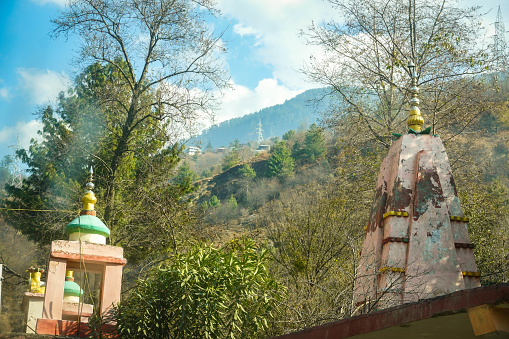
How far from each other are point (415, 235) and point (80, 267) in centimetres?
520

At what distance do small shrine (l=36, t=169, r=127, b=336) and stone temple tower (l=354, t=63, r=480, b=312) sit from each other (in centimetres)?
406

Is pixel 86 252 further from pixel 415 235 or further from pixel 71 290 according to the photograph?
pixel 415 235

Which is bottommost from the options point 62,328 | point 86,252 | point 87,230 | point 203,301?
point 62,328

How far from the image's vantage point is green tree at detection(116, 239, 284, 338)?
8555 mm

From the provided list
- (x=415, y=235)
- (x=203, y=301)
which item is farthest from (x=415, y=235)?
(x=203, y=301)

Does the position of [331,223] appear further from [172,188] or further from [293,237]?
[172,188]

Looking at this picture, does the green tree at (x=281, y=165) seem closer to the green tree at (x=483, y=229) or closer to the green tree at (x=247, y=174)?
the green tree at (x=247, y=174)

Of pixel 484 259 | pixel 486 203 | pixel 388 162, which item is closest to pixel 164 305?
pixel 388 162

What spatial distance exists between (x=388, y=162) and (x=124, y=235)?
1210 cm

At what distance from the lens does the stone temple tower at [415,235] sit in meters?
7.26

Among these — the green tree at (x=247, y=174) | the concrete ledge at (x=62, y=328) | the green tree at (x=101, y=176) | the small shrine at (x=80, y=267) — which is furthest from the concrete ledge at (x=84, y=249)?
the green tree at (x=247, y=174)

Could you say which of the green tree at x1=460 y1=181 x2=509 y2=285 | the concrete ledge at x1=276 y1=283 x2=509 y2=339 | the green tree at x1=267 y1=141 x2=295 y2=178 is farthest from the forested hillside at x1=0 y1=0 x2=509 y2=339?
the green tree at x1=267 y1=141 x2=295 y2=178

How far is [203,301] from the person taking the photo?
28.2ft

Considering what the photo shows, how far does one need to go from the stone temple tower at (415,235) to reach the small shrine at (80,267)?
13.3 ft
